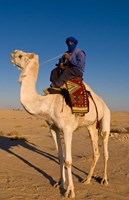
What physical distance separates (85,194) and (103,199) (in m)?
0.47

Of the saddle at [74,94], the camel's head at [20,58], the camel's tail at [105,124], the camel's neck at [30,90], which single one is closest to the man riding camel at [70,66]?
the saddle at [74,94]

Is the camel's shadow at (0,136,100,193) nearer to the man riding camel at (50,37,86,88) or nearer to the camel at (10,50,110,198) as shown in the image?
the camel at (10,50,110,198)

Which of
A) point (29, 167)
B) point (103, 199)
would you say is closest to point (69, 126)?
point (103, 199)

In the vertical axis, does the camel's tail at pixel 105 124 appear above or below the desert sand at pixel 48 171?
above

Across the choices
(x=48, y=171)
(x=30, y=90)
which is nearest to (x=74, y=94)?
(x=30, y=90)

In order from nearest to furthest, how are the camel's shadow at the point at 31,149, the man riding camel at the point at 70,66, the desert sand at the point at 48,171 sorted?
the desert sand at the point at 48,171 < the man riding camel at the point at 70,66 < the camel's shadow at the point at 31,149

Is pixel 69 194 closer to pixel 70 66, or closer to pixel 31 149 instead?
pixel 70 66

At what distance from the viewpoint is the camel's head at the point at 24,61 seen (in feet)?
22.1

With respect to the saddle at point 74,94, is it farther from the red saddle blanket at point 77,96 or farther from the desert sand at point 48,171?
the desert sand at point 48,171

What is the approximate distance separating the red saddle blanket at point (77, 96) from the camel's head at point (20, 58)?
102cm

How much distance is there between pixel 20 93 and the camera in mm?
6586

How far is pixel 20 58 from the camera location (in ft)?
22.2

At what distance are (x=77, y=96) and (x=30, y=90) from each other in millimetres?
1040

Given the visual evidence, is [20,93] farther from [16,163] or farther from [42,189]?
[16,163]
